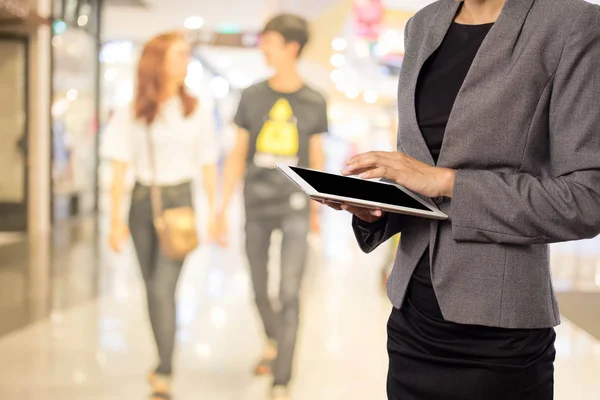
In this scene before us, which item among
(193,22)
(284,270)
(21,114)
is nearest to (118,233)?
(284,270)

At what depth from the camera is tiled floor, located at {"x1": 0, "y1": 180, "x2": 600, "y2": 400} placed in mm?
3156

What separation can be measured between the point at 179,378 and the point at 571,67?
2697mm

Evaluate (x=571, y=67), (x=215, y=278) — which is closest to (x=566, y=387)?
(x=215, y=278)

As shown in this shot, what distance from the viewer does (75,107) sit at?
4672mm

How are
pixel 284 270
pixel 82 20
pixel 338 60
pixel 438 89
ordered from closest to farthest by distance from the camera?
pixel 438 89 → pixel 284 270 → pixel 338 60 → pixel 82 20

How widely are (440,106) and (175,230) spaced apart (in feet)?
8.03

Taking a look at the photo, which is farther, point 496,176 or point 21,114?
point 21,114

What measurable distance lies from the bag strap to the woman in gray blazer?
7.30 feet

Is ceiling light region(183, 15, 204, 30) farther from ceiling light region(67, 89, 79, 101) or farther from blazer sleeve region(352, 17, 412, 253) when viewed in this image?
blazer sleeve region(352, 17, 412, 253)

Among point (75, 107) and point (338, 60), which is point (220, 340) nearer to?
point (338, 60)

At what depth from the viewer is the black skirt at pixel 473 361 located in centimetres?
107

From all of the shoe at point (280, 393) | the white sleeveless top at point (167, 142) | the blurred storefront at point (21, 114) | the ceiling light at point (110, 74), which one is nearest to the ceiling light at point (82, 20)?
the ceiling light at point (110, 74)

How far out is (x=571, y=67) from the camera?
0.99 meters

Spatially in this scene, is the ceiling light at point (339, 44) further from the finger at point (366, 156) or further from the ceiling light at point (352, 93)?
the finger at point (366, 156)
